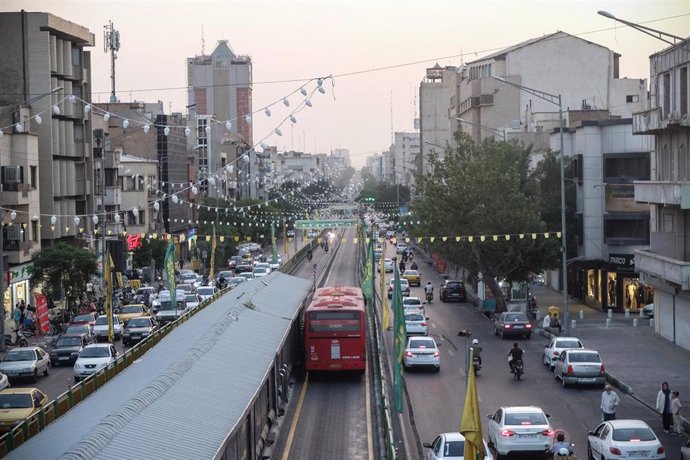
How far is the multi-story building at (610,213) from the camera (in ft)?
203

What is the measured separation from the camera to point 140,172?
10306 cm

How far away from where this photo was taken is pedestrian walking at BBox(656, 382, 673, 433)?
2778 centimetres

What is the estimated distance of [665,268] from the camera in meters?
43.6

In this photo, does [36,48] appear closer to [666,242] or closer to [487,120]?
[666,242]

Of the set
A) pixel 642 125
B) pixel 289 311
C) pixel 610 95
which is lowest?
pixel 289 311

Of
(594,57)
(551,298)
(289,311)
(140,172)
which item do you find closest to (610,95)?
(594,57)

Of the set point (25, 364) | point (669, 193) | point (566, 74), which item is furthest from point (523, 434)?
point (566, 74)

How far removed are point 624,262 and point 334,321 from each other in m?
30.7

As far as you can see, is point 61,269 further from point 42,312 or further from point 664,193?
point 664,193

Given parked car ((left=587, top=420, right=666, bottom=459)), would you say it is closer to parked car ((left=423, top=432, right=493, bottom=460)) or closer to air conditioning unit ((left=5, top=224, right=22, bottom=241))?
parked car ((left=423, top=432, right=493, bottom=460))

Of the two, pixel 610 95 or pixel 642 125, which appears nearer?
pixel 642 125

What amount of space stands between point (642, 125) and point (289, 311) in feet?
A: 60.6

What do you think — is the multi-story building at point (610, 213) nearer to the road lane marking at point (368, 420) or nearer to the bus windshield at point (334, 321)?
the road lane marking at point (368, 420)

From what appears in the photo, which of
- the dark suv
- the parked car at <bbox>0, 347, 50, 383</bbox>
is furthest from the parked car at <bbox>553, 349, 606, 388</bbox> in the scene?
the dark suv
